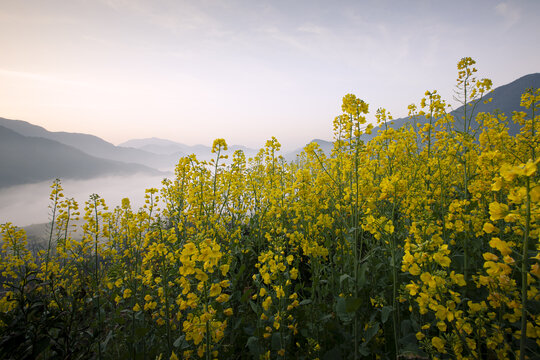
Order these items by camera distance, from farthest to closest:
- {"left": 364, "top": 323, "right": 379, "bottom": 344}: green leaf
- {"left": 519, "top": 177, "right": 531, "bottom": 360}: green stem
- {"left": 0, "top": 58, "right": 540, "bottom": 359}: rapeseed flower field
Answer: {"left": 364, "top": 323, "right": 379, "bottom": 344}: green leaf, {"left": 0, "top": 58, "right": 540, "bottom": 359}: rapeseed flower field, {"left": 519, "top": 177, "right": 531, "bottom": 360}: green stem

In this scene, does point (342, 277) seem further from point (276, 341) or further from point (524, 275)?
point (524, 275)

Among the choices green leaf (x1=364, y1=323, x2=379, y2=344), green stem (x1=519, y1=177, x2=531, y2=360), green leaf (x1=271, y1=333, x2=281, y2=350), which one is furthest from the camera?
green leaf (x1=271, y1=333, x2=281, y2=350)

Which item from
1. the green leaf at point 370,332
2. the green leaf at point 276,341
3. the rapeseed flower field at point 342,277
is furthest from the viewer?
the green leaf at point 276,341

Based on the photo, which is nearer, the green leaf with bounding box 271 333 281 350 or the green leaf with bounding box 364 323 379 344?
the green leaf with bounding box 364 323 379 344

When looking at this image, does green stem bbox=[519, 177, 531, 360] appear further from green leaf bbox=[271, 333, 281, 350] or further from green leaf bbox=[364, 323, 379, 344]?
green leaf bbox=[271, 333, 281, 350]

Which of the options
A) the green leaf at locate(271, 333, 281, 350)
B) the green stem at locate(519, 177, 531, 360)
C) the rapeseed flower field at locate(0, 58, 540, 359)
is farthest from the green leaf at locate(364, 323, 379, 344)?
the green stem at locate(519, 177, 531, 360)

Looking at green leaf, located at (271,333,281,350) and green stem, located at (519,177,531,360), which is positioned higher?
green stem, located at (519,177,531,360)

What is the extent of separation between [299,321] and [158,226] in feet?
6.45

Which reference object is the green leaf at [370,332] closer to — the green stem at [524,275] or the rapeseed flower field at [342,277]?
the rapeseed flower field at [342,277]

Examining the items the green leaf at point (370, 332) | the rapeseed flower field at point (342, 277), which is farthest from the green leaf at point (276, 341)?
the green leaf at point (370, 332)

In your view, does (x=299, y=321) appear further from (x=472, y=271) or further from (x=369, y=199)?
(x=472, y=271)

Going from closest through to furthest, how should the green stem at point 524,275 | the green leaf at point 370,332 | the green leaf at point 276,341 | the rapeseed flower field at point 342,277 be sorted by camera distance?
the green stem at point 524,275, the rapeseed flower field at point 342,277, the green leaf at point 370,332, the green leaf at point 276,341

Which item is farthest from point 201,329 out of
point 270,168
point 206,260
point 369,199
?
point 270,168

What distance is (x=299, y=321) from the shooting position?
2729mm
